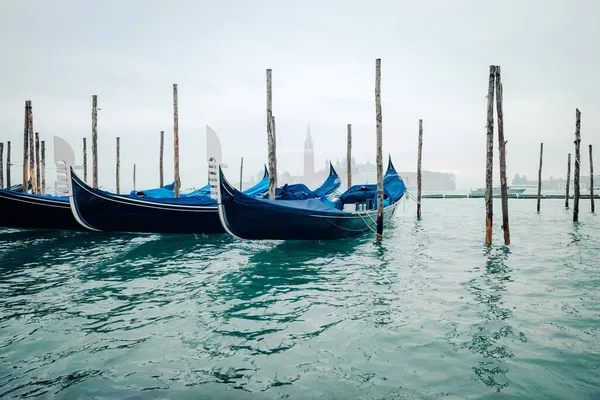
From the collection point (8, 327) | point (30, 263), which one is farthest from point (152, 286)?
point (30, 263)

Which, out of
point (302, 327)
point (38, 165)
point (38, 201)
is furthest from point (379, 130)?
point (38, 165)

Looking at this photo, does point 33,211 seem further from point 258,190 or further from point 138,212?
point 258,190

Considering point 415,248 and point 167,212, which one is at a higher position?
point 167,212

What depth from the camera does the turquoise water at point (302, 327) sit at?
2645 mm

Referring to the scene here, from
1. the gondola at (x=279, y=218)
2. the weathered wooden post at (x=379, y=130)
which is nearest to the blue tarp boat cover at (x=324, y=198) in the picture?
the gondola at (x=279, y=218)

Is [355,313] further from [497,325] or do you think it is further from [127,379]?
[127,379]

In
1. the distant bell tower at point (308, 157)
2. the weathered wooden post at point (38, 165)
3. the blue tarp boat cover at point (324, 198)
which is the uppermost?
the distant bell tower at point (308, 157)

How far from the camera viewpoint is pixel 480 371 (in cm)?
281

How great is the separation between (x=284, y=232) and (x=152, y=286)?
3312mm

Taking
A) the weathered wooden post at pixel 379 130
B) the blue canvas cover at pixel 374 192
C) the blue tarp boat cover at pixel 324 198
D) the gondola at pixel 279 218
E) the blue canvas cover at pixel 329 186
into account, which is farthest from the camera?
the blue canvas cover at pixel 329 186

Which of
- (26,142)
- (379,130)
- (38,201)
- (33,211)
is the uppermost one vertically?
(26,142)

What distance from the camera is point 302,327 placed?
376cm

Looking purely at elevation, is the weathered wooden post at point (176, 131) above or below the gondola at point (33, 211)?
above

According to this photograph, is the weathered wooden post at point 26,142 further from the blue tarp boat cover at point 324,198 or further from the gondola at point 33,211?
the blue tarp boat cover at point 324,198
